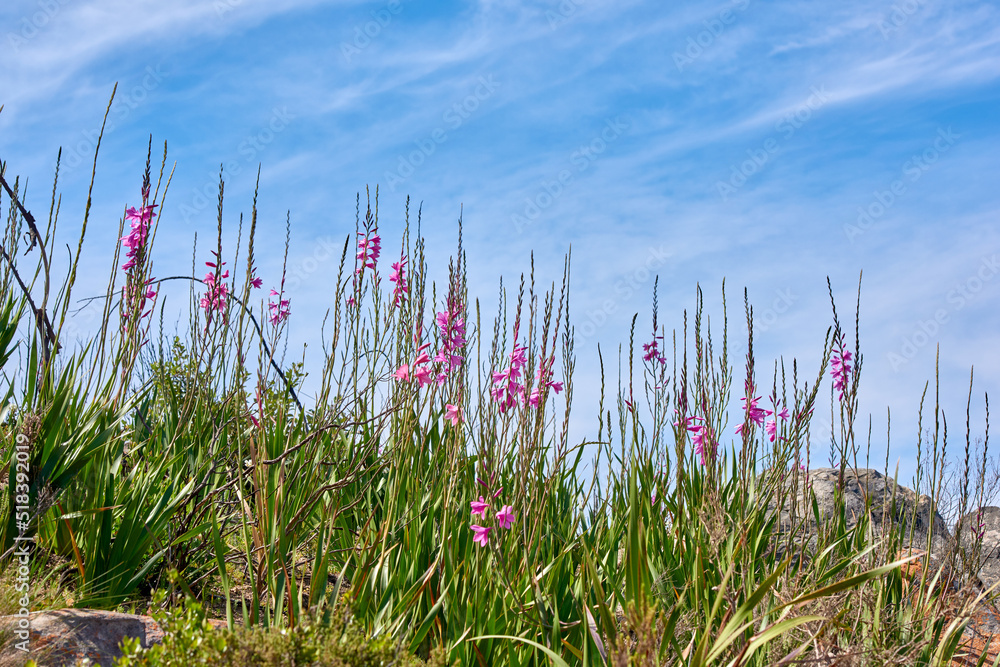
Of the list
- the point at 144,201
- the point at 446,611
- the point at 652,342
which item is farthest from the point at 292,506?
the point at 652,342

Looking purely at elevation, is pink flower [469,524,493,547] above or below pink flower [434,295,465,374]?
below

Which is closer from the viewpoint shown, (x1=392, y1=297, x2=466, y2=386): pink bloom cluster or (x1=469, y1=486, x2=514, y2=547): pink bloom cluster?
(x1=469, y1=486, x2=514, y2=547): pink bloom cluster

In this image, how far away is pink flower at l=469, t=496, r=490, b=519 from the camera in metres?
3.09

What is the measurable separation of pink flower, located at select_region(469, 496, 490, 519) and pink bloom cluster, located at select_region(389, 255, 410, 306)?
3.64ft

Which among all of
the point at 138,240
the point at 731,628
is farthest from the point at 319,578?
the point at 138,240

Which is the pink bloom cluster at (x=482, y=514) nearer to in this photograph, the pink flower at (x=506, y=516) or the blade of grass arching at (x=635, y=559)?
the pink flower at (x=506, y=516)

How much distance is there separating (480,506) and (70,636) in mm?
1538

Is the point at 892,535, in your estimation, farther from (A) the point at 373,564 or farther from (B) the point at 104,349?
(B) the point at 104,349

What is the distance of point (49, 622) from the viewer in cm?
266

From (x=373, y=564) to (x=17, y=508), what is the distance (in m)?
1.50

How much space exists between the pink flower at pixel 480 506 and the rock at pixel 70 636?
129 cm

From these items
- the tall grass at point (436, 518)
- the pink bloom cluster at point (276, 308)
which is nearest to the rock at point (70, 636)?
the tall grass at point (436, 518)

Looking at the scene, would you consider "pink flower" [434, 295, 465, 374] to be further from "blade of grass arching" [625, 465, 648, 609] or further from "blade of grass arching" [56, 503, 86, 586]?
"blade of grass arching" [56, 503, 86, 586]

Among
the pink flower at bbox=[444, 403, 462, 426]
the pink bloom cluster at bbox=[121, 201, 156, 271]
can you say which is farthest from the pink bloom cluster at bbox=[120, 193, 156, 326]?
the pink flower at bbox=[444, 403, 462, 426]
